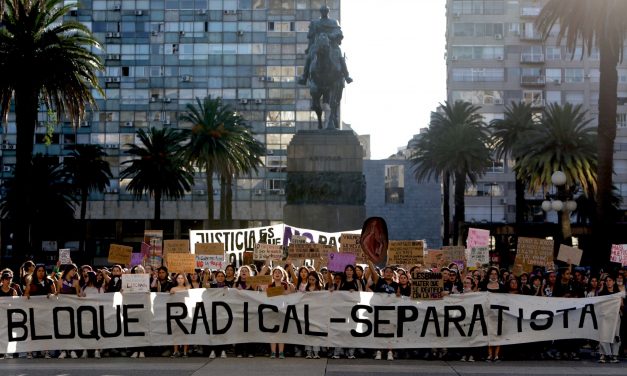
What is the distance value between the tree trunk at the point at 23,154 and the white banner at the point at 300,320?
1678 cm

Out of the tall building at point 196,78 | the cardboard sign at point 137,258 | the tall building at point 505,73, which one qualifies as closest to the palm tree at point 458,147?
the tall building at point 196,78

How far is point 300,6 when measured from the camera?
3435 inches

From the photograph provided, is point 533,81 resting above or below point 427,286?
above

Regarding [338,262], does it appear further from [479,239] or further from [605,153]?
[605,153]

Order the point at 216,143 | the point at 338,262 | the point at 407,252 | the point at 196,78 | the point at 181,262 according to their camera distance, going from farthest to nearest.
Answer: the point at 196,78
the point at 216,143
the point at 407,252
the point at 181,262
the point at 338,262

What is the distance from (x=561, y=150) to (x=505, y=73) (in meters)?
38.5

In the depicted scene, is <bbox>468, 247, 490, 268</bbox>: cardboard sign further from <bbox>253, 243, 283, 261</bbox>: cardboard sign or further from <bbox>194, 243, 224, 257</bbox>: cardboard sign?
<bbox>194, 243, 224, 257</bbox>: cardboard sign

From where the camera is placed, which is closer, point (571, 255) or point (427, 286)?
point (427, 286)

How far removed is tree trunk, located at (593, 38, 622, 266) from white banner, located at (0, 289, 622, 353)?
11868 millimetres

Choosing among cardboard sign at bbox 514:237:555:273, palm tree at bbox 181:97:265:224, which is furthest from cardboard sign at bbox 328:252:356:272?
palm tree at bbox 181:97:265:224

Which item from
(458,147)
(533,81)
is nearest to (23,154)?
(458,147)

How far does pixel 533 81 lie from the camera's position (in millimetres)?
89688

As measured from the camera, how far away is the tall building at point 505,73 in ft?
291

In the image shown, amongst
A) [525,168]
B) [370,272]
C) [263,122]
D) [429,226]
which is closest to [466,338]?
[370,272]
